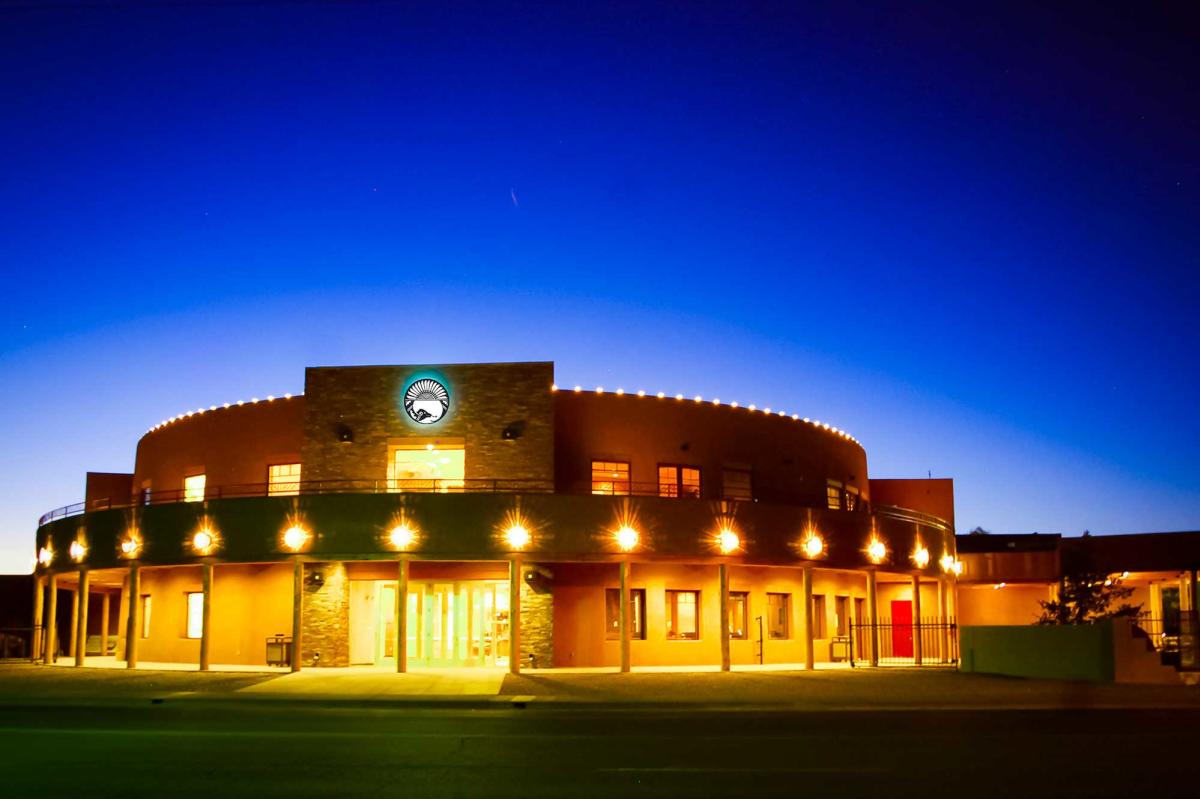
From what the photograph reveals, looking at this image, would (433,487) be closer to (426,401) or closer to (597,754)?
(426,401)

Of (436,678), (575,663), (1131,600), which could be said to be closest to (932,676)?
(575,663)

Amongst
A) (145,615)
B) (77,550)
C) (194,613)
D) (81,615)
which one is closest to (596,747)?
(194,613)

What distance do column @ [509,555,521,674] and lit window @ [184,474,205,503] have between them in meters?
13.5

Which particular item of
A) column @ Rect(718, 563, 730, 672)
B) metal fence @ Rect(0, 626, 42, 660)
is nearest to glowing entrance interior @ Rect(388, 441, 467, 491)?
column @ Rect(718, 563, 730, 672)

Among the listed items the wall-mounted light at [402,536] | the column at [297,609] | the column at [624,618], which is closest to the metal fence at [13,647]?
the column at [297,609]

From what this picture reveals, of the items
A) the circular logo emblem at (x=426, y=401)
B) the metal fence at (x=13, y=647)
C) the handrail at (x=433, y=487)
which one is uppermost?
the circular logo emblem at (x=426, y=401)

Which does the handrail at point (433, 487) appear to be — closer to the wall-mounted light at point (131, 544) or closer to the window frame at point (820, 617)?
the wall-mounted light at point (131, 544)

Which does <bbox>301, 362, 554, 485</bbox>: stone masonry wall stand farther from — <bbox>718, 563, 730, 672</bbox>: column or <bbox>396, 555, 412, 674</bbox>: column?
<bbox>718, 563, 730, 672</bbox>: column

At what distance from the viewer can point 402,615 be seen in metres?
31.0

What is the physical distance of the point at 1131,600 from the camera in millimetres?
54906

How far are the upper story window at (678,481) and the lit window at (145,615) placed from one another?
18.2 m

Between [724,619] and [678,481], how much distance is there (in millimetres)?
5974

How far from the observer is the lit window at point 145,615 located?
4030 centimetres

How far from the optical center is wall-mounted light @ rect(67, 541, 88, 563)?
122ft
